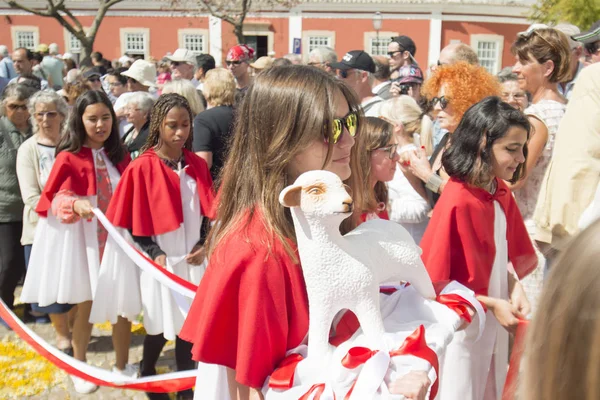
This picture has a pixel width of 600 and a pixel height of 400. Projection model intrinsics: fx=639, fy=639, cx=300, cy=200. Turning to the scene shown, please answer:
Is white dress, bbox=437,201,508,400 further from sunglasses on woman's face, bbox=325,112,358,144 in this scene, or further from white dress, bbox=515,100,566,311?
sunglasses on woman's face, bbox=325,112,358,144

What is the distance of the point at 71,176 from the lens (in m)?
4.49

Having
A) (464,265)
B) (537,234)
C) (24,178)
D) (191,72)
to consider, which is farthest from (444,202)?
(191,72)

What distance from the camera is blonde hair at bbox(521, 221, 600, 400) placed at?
0.86 meters

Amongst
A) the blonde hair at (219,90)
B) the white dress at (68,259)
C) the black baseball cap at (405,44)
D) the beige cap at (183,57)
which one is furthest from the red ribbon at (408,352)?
the beige cap at (183,57)

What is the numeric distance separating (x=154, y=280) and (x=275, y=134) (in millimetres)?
2570

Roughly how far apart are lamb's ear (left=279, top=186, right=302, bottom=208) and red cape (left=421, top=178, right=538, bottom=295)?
4.05ft

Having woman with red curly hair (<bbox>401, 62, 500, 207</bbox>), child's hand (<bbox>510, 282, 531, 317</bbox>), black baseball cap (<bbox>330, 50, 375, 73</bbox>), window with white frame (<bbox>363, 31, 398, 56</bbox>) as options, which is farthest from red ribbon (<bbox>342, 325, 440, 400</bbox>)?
window with white frame (<bbox>363, 31, 398, 56</bbox>)

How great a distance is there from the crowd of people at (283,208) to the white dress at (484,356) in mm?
10

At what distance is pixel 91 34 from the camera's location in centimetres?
2481

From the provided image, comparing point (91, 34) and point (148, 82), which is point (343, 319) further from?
point (91, 34)

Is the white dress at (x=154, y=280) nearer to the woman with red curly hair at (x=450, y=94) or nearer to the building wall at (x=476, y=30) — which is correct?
the woman with red curly hair at (x=450, y=94)

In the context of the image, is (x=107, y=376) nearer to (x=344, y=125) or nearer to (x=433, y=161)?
(x=344, y=125)

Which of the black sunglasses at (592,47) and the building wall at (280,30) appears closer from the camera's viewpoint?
the black sunglasses at (592,47)

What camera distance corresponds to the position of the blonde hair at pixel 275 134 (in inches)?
77.3
